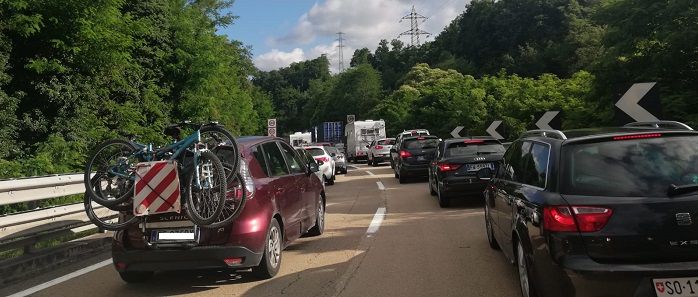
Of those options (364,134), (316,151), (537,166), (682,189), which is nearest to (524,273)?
(537,166)

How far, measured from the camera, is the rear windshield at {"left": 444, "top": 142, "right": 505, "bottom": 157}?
12320mm

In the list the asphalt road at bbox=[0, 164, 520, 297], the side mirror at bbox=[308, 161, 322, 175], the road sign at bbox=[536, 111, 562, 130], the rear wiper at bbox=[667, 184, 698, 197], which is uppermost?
the road sign at bbox=[536, 111, 562, 130]

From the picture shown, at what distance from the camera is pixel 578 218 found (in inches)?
152

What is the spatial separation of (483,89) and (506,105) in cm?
805

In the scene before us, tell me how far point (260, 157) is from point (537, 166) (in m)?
3.26

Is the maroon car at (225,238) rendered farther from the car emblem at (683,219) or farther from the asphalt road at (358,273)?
the car emblem at (683,219)

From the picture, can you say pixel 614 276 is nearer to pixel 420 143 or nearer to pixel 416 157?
pixel 416 157

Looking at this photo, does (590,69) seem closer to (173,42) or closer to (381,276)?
(381,276)

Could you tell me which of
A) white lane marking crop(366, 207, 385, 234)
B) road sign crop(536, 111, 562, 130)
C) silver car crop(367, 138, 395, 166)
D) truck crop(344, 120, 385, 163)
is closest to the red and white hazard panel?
white lane marking crop(366, 207, 385, 234)

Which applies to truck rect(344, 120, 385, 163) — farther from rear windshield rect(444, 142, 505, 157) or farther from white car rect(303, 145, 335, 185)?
rear windshield rect(444, 142, 505, 157)

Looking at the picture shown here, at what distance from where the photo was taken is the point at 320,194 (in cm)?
909

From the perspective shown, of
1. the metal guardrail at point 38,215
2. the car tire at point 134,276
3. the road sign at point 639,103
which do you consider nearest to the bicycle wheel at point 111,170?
the car tire at point 134,276

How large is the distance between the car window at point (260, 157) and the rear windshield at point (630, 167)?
11.6 ft

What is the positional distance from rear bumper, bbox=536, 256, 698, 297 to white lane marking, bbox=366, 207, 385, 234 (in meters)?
5.62
